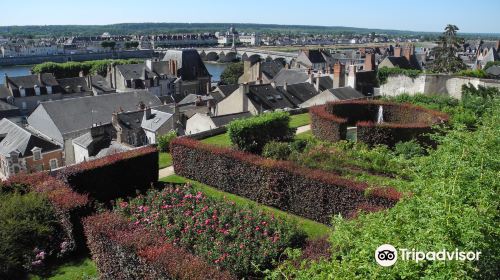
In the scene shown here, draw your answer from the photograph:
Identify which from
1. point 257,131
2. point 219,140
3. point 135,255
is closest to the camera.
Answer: point 135,255

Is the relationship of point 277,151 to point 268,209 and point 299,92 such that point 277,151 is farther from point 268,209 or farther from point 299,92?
point 299,92

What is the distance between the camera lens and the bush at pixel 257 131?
2036 centimetres

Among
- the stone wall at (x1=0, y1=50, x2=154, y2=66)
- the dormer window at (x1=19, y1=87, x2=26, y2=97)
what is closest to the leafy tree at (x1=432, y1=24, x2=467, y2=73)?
the dormer window at (x1=19, y1=87, x2=26, y2=97)

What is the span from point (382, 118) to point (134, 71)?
44585 millimetres

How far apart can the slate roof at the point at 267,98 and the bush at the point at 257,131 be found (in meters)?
12.4

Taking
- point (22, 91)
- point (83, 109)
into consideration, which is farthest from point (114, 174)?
point (22, 91)

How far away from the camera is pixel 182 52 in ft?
225

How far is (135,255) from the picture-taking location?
9500 millimetres

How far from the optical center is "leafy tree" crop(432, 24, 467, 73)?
5169cm

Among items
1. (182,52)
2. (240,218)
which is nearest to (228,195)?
(240,218)

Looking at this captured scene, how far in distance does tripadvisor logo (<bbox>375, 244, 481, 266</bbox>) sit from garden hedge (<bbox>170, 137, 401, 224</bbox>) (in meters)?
5.90

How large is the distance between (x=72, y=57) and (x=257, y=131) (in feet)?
430

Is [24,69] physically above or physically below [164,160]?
above

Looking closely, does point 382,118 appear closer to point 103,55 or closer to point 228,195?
point 228,195
